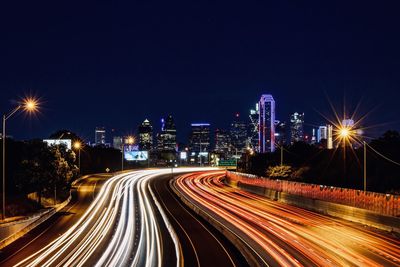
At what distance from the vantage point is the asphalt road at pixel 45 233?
27.9m

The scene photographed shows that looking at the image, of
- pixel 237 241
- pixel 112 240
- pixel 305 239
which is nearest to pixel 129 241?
pixel 112 240

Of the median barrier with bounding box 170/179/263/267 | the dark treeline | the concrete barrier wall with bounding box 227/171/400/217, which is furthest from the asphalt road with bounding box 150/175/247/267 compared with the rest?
the dark treeline

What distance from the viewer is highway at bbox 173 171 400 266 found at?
2421 cm

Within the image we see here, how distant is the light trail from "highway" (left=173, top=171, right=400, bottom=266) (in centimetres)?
437

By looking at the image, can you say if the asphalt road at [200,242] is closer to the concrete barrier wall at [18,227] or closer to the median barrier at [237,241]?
the median barrier at [237,241]

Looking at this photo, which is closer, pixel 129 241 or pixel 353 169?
pixel 129 241

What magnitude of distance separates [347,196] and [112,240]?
1970cm

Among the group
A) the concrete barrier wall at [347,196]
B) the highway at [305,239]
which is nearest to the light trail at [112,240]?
the highway at [305,239]

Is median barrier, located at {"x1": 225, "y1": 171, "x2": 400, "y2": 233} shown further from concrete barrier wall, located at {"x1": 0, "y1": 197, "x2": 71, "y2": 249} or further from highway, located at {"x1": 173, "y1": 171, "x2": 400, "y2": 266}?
concrete barrier wall, located at {"x1": 0, "y1": 197, "x2": 71, "y2": 249}

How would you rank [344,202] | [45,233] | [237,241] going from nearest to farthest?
1. [237,241]
2. [45,233]
3. [344,202]

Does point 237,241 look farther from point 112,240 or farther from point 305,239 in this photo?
point 112,240

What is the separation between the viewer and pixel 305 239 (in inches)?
1201

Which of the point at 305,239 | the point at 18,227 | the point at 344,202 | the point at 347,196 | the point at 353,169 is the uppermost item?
the point at 353,169

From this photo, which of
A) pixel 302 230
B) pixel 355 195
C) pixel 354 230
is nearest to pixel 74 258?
pixel 302 230
